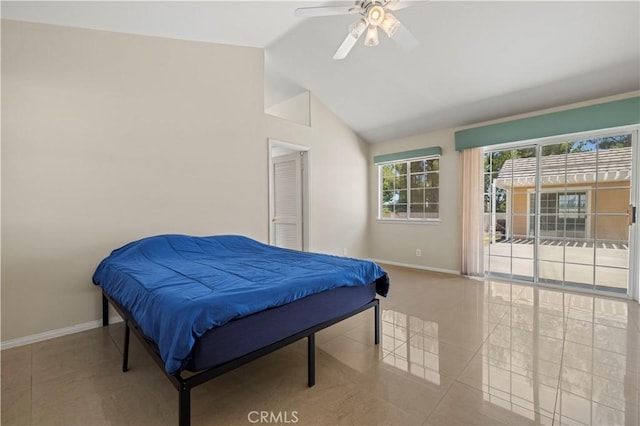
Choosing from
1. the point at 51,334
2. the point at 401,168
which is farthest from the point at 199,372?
the point at 401,168

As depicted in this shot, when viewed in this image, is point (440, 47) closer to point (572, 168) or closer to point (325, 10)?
point (325, 10)

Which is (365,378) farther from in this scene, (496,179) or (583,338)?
(496,179)

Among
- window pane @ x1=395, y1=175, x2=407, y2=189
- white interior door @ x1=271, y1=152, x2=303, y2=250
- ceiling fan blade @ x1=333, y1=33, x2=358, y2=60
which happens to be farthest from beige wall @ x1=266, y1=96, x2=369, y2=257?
ceiling fan blade @ x1=333, y1=33, x2=358, y2=60

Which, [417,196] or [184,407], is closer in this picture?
[184,407]

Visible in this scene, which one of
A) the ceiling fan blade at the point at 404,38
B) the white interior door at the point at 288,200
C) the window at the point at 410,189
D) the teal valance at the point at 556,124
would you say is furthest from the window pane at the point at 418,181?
the ceiling fan blade at the point at 404,38

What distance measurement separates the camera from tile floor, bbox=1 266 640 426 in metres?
1.54

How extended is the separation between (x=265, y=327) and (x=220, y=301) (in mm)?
Result: 321

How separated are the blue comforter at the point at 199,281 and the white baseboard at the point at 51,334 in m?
0.48

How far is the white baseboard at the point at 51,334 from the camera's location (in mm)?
2311

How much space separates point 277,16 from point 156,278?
295 centimetres

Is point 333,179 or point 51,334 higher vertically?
point 333,179

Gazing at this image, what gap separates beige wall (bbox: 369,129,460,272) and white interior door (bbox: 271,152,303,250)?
178 centimetres

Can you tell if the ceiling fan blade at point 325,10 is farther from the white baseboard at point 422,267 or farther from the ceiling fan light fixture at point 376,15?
the white baseboard at point 422,267

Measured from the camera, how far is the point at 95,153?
105 inches
